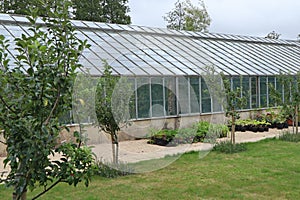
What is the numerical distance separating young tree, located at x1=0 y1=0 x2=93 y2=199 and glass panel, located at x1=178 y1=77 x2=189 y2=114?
10859mm

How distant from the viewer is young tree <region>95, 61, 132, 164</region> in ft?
24.9

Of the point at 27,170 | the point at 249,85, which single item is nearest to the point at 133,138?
the point at 249,85

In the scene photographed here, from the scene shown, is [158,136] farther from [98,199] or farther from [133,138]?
[98,199]

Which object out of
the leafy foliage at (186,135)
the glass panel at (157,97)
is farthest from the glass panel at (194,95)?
the glass panel at (157,97)

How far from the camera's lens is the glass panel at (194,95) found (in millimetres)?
14148

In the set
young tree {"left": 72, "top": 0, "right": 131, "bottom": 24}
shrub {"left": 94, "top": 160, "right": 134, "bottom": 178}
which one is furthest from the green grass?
young tree {"left": 72, "top": 0, "right": 131, "bottom": 24}

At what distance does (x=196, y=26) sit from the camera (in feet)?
109

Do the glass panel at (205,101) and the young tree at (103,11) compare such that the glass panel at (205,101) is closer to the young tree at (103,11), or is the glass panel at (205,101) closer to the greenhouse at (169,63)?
the greenhouse at (169,63)

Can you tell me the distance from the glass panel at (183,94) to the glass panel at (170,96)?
9.5 inches

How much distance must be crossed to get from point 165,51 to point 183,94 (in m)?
2.52

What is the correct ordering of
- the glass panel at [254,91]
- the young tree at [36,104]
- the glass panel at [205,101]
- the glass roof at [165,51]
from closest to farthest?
the young tree at [36,104] < the glass roof at [165,51] < the glass panel at [205,101] < the glass panel at [254,91]

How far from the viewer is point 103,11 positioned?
33031 millimetres

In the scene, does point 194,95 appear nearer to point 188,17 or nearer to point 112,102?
point 112,102

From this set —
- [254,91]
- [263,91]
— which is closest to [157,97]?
[254,91]
